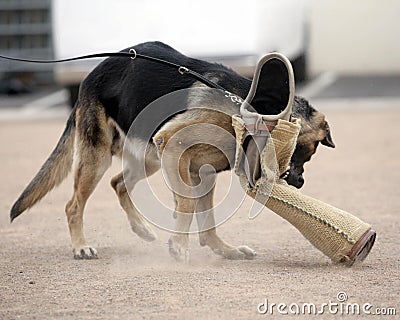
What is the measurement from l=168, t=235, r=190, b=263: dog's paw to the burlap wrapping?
553 millimetres

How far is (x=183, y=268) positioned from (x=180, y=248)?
22cm

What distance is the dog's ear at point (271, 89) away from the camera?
589 centimetres

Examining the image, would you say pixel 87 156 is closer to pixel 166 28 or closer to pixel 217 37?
pixel 217 37

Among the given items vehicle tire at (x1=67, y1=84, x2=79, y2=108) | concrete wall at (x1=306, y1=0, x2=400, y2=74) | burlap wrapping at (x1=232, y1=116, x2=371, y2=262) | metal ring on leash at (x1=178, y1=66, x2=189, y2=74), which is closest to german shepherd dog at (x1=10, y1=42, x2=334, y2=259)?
metal ring on leash at (x1=178, y1=66, x2=189, y2=74)

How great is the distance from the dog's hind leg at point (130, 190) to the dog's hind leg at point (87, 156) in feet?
1.34

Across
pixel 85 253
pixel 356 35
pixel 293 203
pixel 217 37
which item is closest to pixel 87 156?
pixel 85 253

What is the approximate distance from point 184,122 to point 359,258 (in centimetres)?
138

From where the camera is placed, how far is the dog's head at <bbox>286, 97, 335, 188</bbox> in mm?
6074

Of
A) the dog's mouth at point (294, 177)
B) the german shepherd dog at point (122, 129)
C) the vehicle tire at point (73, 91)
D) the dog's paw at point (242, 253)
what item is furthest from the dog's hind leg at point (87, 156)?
the vehicle tire at point (73, 91)

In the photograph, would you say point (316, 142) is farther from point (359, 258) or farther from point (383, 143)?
point (383, 143)

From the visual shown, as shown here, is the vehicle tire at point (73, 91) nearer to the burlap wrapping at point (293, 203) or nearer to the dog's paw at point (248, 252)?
the dog's paw at point (248, 252)

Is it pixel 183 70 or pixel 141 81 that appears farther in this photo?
pixel 141 81

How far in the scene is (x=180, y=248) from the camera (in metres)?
6.06

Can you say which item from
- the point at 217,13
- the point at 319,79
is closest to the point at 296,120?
the point at 217,13
